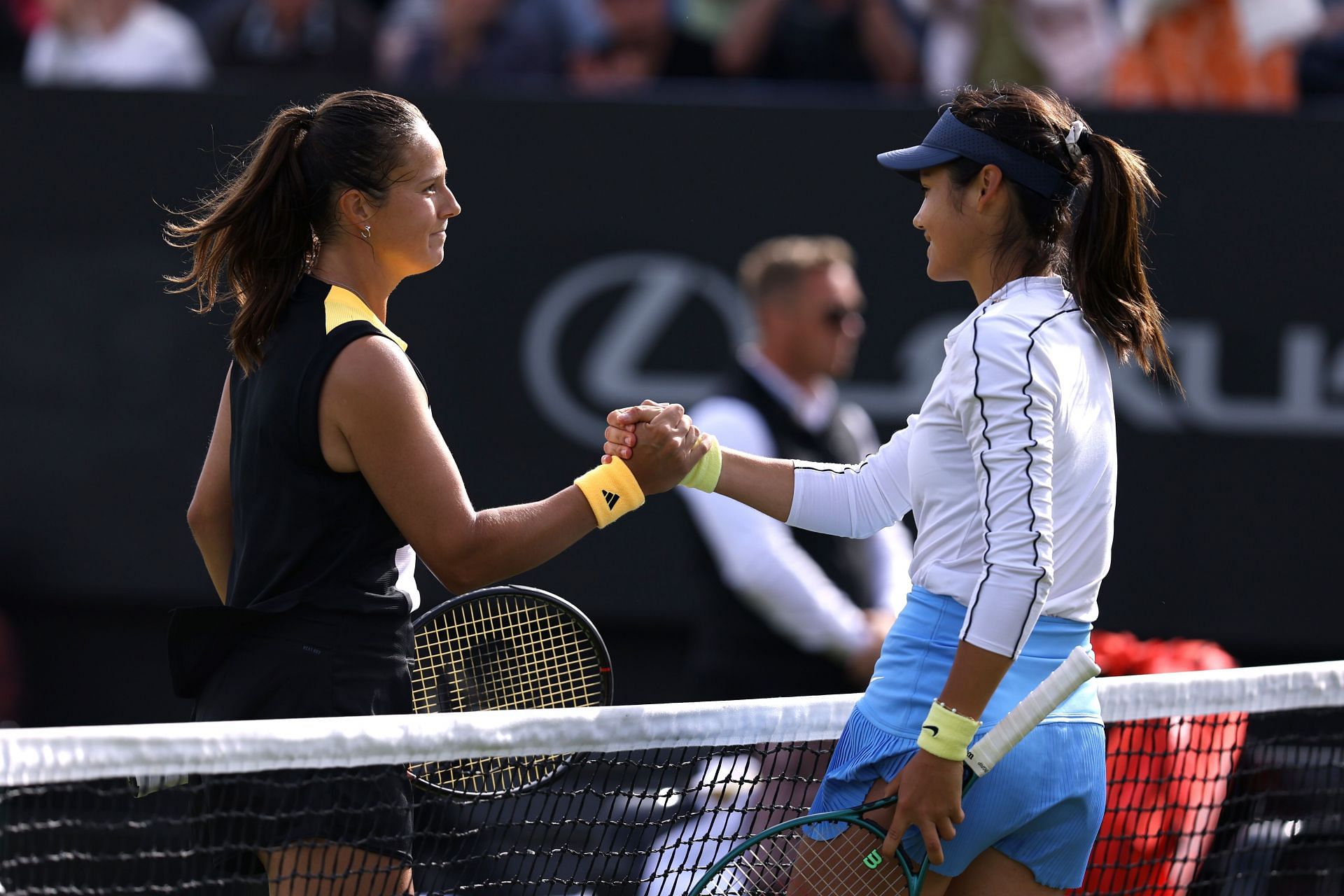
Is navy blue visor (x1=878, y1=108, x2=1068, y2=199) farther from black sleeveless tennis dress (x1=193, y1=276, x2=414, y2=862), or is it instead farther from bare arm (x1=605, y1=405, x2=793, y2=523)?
black sleeveless tennis dress (x1=193, y1=276, x2=414, y2=862)

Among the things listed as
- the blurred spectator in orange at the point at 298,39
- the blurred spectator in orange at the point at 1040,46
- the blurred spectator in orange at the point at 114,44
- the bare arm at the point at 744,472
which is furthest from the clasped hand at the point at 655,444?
the blurred spectator in orange at the point at 114,44

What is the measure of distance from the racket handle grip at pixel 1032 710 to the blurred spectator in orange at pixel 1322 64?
4744 millimetres

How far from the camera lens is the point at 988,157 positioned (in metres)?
2.38

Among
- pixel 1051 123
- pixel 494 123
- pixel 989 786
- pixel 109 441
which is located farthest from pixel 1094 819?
pixel 109 441

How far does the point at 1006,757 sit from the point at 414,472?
36.1 inches

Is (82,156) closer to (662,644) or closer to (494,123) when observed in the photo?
(494,123)

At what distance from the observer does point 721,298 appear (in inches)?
235

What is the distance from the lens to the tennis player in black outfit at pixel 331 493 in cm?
238

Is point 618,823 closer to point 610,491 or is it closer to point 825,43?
point 610,491

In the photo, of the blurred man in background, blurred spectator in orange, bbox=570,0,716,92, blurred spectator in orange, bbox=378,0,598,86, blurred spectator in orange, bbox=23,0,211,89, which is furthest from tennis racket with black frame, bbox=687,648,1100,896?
blurred spectator in orange, bbox=23,0,211,89

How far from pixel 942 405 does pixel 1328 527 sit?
13.0 feet

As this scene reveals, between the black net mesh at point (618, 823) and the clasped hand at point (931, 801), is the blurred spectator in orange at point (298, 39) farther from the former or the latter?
the clasped hand at point (931, 801)

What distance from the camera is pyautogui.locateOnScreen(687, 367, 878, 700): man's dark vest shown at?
170 inches

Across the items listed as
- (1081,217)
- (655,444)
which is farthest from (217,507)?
(1081,217)
